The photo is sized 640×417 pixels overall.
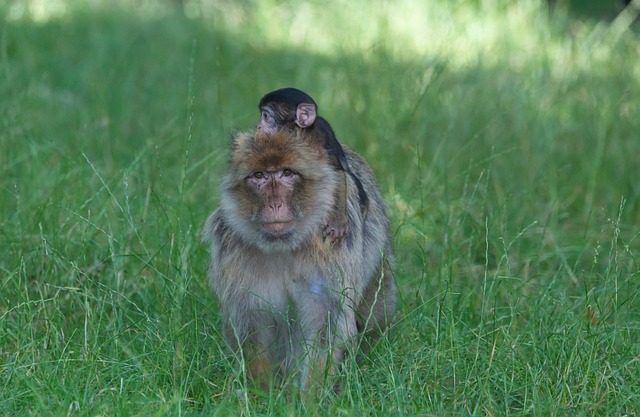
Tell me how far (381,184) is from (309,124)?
7.69 ft

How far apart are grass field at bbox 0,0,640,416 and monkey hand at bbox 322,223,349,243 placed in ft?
1.38

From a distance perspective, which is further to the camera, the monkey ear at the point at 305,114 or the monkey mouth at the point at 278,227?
the monkey ear at the point at 305,114

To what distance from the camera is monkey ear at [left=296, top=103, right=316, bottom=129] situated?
369 centimetres

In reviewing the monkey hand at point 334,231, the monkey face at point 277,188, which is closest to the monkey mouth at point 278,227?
the monkey face at point 277,188

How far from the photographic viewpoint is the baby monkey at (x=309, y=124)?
3.70 m

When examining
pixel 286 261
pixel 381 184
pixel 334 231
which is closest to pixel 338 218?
pixel 334 231

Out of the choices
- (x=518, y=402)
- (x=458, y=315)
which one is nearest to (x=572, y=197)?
(x=458, y=315)

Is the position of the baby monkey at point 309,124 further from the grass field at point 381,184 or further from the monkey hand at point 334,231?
the grass field at point 381,184

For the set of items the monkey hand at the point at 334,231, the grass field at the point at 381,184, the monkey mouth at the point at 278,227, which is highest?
the monkey mouth at the point at 278,227

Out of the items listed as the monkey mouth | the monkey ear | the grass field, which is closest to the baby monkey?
the monkey ear

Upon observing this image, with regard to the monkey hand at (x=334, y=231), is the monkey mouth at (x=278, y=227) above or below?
above

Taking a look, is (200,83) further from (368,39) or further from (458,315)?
(458,315)

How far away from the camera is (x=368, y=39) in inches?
319

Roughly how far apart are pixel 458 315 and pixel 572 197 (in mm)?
2163
